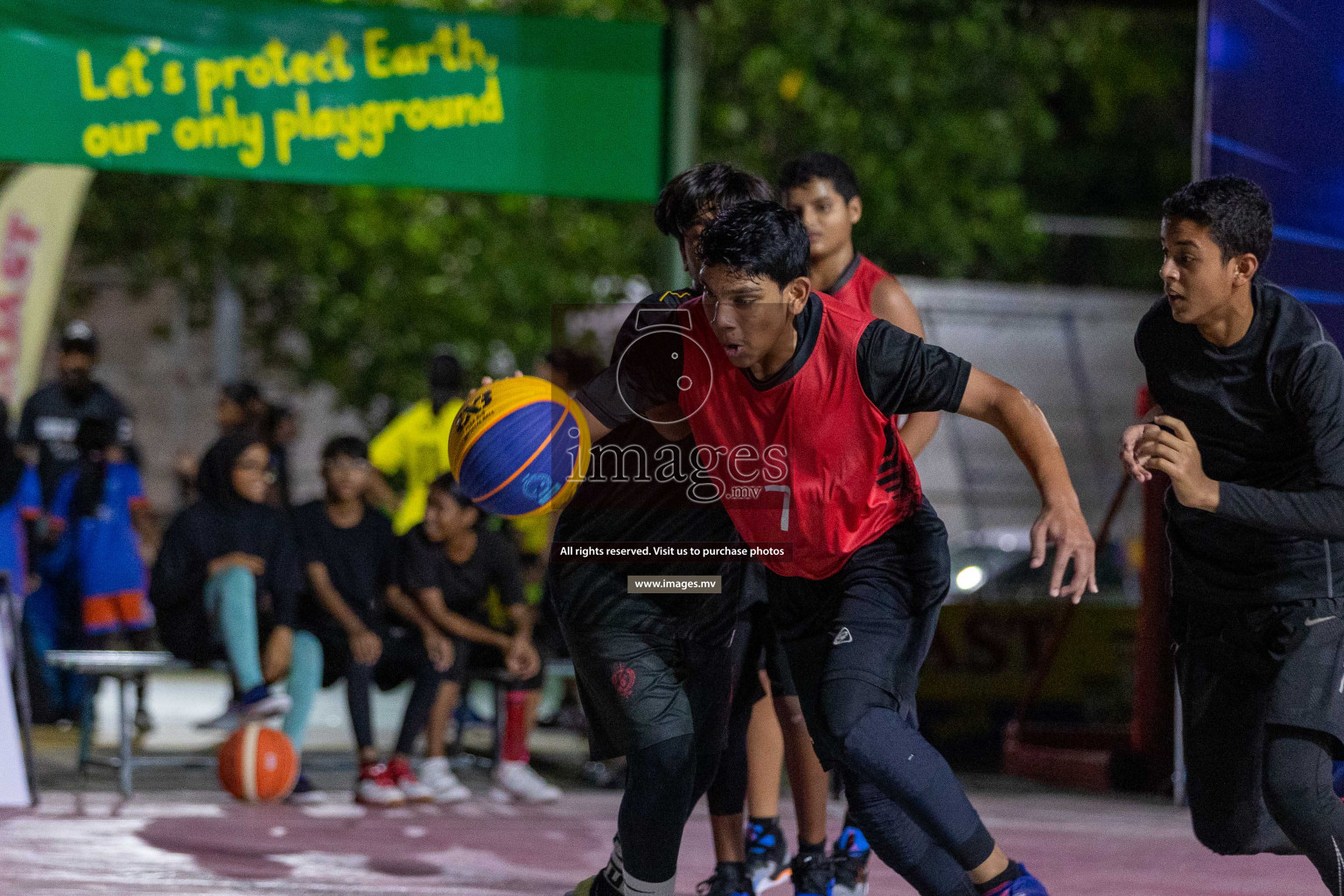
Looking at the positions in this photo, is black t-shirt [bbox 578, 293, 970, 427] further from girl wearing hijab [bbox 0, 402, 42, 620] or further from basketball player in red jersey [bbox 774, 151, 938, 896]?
girl wearing hijab [bbox 0, 402, 42, 620]

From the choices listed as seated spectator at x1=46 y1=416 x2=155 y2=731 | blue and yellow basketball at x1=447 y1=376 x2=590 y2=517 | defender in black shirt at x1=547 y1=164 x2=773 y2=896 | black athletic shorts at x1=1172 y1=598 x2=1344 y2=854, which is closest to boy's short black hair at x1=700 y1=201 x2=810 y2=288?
defender in black shirt at x1=547 y1=164 x2=773 y2=896

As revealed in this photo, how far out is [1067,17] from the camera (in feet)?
68.8

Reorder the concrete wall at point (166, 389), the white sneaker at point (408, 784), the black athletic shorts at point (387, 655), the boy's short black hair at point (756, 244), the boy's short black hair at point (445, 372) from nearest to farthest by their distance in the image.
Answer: the boy's short black hair at point (756, 244)
the white sneaker at point (408, 784)
the black athletic shorts at point (387, 655)
the boy's short black hair at point (445, 372)
the concrete wall at point (166, 389)

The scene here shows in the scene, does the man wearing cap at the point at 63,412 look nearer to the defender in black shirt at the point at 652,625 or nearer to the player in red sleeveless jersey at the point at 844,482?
the defender in black shirt at the point at 652,625

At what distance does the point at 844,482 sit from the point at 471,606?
4543mm

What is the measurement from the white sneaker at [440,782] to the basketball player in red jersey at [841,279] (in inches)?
110

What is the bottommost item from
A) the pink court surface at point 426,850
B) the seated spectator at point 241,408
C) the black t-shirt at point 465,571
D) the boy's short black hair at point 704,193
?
the pink court surface at point 426,850

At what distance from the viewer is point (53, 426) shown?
10688mm

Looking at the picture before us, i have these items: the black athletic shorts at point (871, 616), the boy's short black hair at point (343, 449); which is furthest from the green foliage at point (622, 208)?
the black athletic shorts at point (871, 616)

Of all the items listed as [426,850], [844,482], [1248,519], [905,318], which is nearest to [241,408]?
[426,850]

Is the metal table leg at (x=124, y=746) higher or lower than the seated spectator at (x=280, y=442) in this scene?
lower

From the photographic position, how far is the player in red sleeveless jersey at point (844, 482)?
4.16 m

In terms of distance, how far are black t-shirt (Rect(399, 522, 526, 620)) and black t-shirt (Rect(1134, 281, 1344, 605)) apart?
14.8ft

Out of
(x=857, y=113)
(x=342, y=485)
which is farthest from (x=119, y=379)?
(x=342, y=485)
